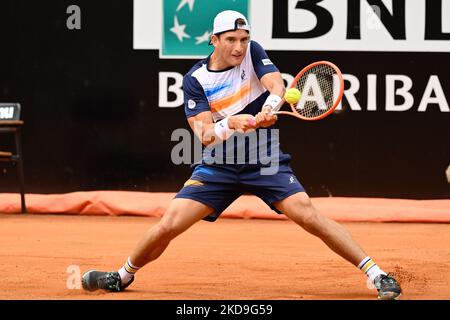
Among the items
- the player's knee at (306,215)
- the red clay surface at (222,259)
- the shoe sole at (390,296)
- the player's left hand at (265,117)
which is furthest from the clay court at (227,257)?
the player's left hand at (265,117)

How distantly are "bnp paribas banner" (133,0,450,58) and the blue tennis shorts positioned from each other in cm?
454

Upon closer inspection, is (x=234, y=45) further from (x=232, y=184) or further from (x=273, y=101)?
(x=232, y=184)

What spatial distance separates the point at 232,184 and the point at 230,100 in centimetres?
45

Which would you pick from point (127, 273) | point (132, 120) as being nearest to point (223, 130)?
point (127, 273)

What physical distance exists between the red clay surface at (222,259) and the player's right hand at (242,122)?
0.91 m

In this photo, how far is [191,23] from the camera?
9.63 m

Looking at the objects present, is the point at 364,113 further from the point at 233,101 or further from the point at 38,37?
the point at 233,101

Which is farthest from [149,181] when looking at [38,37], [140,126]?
[38,37]

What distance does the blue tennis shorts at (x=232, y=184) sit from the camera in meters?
5.10

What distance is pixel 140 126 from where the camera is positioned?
980 centimetres

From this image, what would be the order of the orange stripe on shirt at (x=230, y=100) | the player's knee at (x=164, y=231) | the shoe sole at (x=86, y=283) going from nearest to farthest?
1. the player's knee at (x=164, y=231)
2. the orange stripe on shirt at (x=230, y=100)
3. the shoe sole at (x=86, y=283)

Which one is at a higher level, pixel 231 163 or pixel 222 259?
pixel 231 163

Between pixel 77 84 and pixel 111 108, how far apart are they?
42 cm

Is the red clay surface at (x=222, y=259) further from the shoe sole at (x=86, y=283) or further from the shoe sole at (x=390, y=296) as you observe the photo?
the shoe sole at (x=390, y=296)
